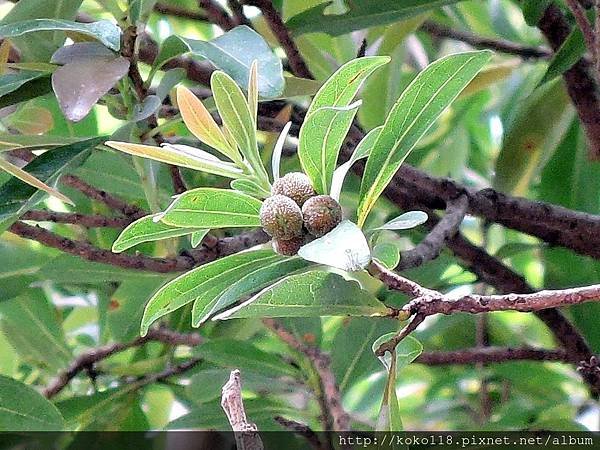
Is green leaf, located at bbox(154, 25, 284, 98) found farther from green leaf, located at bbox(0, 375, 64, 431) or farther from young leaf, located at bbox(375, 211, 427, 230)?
green leaf, located at bbox(0, 375, 64, 431)

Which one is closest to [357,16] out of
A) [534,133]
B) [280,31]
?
[280,31]

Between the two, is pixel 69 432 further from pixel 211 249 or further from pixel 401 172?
pixel 401 172

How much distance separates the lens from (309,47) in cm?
87

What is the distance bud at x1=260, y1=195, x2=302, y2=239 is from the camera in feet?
1.32

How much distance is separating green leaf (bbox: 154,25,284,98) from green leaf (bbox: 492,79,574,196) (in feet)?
1.44

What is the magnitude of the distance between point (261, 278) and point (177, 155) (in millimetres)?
89

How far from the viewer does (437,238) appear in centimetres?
60

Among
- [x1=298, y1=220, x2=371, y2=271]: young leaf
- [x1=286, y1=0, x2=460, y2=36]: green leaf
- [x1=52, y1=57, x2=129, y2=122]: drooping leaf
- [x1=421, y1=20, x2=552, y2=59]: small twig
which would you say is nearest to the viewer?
[x1=298, y1=220, x2=371, y2=271]: young leaf

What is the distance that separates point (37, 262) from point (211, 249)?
24cm

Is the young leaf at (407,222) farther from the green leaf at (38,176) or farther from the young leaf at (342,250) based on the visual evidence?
the green leaf at (38,176)

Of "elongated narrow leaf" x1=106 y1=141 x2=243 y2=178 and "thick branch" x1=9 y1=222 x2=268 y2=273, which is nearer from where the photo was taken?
"elongated narrow leaf" x1=106 y1=141 x2=243 y2=178

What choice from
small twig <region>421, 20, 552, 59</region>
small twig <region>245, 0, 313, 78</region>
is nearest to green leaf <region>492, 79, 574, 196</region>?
small twig <region>421, 20, 552, 59</region>

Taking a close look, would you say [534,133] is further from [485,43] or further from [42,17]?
[42,17]

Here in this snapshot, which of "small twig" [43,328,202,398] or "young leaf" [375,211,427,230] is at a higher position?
"young leaf" [375,211,427,230]
